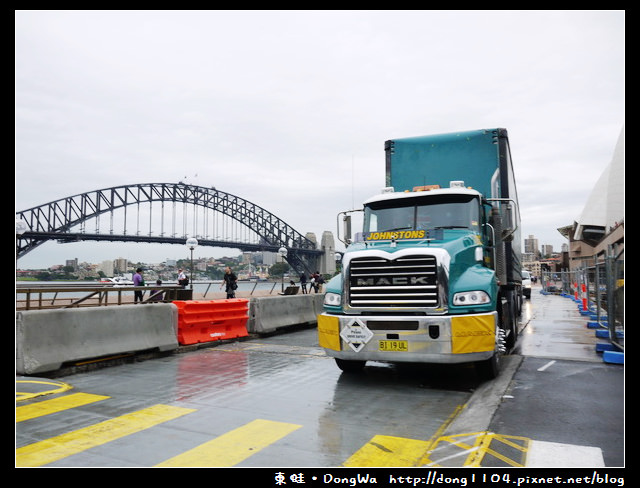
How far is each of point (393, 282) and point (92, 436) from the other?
4.26 metres

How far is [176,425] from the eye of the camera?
5.40 meters

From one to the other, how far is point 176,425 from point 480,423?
3.21 meters

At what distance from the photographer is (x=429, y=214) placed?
8375mm

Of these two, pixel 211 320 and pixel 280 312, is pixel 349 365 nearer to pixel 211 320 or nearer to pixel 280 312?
pixel 211 320

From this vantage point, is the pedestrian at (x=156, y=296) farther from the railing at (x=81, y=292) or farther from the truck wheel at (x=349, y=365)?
the truck wheel at (x=349, y=365)

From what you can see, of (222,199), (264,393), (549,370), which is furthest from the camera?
(222,199)

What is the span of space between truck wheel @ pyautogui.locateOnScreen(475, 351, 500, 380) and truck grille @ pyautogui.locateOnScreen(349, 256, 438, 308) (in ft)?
4.18

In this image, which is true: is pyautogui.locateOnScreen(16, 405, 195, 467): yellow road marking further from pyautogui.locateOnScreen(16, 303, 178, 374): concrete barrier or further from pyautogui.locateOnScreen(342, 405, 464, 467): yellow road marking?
pyautogui.locateOnScreen(16, 303, 178, 374): concrete barrier

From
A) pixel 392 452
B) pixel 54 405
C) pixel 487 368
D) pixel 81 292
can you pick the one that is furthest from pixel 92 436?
pixel 81 292

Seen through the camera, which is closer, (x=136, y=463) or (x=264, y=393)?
(x=136, y=463)

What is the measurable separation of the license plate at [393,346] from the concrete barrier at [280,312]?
20.5 feet

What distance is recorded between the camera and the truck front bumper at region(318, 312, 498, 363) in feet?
22.7
